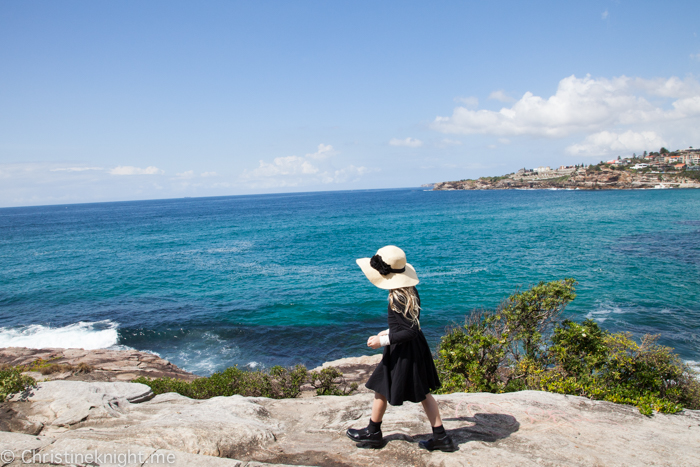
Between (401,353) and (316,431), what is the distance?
2295 mm

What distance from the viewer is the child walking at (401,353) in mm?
4848

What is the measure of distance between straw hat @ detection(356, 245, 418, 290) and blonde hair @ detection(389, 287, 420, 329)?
0.27 feet

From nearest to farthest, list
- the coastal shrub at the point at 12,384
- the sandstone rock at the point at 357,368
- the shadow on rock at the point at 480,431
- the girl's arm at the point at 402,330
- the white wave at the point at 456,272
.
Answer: the girl's arm at the point at 402,330 < the shadow on rock at the point at 480,431 < the coastal shrub at the point at 12,384 < the sandstone rock at the point at 357,368 < the white wave at the point at 456,272

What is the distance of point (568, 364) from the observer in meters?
8.34

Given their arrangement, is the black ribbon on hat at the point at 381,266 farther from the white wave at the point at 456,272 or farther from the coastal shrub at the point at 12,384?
the white wave at the point at 456,272

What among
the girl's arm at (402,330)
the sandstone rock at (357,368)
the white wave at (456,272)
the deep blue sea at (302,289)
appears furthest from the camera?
the white wave at (456,272)

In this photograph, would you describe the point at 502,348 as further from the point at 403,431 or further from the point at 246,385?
the point at 246,385

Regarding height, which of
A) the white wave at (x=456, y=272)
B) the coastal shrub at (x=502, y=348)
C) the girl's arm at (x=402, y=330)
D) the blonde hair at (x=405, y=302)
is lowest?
the white wave at (x=456, y=272)

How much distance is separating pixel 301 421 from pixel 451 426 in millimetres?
2613

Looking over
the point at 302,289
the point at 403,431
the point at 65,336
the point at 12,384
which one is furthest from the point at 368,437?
the point at 302,289

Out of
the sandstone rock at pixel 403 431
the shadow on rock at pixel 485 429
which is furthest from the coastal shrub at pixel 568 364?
the shadow on rock at pixel 485 429

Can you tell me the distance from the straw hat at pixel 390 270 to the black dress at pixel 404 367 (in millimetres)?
393

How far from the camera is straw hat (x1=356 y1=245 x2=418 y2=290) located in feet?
16.0

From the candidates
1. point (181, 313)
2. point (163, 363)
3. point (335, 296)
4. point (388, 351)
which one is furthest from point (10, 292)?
point (388, 351)
